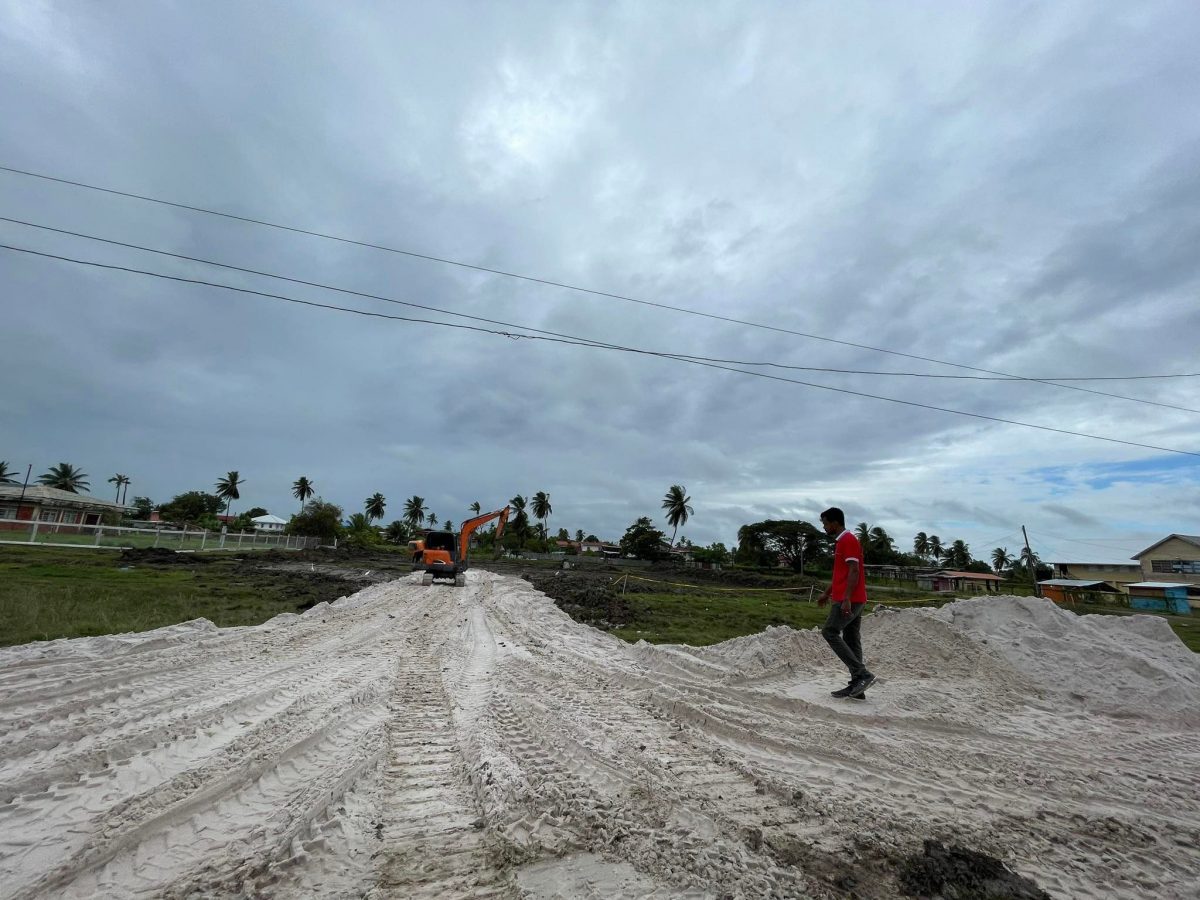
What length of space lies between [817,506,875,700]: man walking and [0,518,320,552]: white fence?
3750cm

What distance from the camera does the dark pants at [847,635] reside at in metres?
5.01

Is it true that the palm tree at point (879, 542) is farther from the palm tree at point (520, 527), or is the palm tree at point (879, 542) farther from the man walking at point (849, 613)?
the man walking at point (849, 613)

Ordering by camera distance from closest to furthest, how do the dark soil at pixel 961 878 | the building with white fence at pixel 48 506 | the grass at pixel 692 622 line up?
the dark soil at pixel 961 878, the grass at pixel 692 622, the building with white fence at pixel 48 506

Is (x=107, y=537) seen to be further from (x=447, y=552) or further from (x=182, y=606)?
(x=182, y=606)

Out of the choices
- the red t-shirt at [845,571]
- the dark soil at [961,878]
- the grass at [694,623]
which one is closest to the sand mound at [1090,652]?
the red t-shirt at [845,571]

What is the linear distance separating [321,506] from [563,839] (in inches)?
2489

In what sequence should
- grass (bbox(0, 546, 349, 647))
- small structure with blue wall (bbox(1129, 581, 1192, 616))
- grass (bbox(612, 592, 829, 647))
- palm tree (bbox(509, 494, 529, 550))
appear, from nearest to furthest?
grass (bbox(0, 546, 349, 647)) → grass (bbox(612, 592, 829, 647)) → small structure with blue wall (bbox(1129, 581, 1192, 616)) → palm tree (bbox(509, 494, 529, 550))

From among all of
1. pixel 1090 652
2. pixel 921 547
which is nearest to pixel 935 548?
pixel 921 547

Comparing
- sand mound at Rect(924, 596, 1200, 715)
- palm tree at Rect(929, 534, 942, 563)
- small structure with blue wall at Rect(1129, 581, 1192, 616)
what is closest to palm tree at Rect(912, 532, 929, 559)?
palm tree at Rect(929, 534, 942, 563)

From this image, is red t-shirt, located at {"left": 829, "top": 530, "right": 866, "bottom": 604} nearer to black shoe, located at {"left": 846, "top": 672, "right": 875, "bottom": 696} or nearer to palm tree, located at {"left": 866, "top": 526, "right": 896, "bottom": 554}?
black shoe, located at {"left": 846, "top": 672, "right": 875, "bottom": 696}

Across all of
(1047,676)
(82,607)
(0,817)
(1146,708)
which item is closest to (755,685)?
(1047,676)

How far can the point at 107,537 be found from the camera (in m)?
30.5

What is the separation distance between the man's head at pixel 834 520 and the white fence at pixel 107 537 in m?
37.3

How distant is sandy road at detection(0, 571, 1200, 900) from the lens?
2.22 metres
